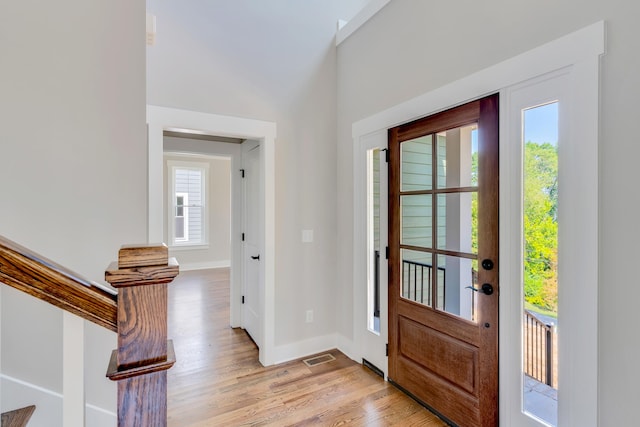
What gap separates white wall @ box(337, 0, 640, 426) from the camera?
128 cm

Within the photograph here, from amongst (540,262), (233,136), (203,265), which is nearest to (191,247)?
(203,265)

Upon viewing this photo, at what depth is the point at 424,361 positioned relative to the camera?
7.26ft

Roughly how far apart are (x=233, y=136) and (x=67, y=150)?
4.60ft

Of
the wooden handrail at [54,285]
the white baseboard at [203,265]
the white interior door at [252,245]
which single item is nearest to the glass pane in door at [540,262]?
the wooden handrail at [54,285]

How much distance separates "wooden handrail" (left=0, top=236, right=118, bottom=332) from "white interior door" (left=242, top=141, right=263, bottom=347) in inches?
90.5

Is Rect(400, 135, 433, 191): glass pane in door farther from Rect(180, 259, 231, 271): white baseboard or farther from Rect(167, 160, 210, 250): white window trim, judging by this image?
Rect(180, 259, 231, 271): white baseboard

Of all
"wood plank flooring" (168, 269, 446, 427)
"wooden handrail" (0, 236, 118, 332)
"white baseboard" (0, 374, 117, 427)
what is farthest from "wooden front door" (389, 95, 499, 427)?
"white baseboard" (0, 374, 117, 427)

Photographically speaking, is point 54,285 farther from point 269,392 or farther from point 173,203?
point 173,203

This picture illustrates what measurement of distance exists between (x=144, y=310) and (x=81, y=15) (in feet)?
5.60

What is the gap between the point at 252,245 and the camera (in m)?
3.34

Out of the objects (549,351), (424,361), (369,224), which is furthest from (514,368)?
(369,224)

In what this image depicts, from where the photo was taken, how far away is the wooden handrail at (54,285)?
0.56 metres

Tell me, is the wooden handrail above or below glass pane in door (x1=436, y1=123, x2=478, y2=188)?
below

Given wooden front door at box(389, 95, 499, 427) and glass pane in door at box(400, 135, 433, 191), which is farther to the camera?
glass pane in door at box(400, 135, 433, 191)
